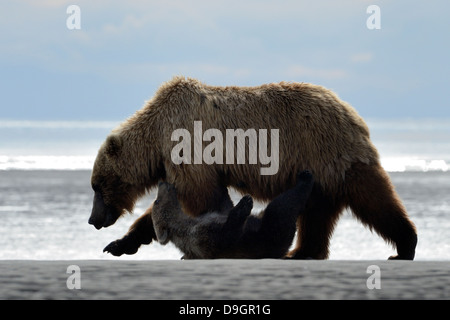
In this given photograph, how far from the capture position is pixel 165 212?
6.06m

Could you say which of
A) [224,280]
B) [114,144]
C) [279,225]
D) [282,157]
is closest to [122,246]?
[114,144]

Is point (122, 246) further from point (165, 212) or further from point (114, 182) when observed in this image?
point (165, 212)

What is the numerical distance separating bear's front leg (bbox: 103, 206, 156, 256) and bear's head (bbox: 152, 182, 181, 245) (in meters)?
0.67

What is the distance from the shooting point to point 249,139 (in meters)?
6.19

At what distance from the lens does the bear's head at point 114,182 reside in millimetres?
6668

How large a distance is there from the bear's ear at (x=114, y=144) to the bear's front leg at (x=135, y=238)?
613mm

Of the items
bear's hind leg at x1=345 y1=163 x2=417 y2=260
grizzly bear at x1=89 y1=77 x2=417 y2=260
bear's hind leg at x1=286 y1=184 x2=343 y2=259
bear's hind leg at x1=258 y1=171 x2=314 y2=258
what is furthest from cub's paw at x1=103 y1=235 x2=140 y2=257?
bear's hind leg at x1=345 y1=163 x2=417 y2=260

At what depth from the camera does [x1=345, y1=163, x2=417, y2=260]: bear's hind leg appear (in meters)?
5.98

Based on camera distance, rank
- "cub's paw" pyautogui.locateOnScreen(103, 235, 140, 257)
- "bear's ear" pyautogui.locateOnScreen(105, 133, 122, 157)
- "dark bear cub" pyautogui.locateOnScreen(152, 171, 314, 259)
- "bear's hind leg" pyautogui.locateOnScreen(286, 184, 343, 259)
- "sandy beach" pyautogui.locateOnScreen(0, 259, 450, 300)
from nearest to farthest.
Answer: "sandy beach" pyautogui.locateOnScreen(0, 259, 450, 300)
"dark bear cub" pyautogui.locateOnScreen(152, 171, 314, 259)
"bear's hind leg" pyautogui.locateOnScreen(286, 184, 343, 259)
"bear's ear" pyautogui.locateOnScreen(105, 133, 122, 157)
"cub's paw" pyautogui.locateOnScreen(103, 235, 140, 257)

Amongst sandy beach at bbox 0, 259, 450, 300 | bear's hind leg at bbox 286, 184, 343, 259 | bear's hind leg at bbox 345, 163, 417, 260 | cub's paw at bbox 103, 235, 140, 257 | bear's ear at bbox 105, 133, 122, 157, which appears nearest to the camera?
sandy beach at bbox 0, 259, 450, 300

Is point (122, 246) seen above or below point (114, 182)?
below

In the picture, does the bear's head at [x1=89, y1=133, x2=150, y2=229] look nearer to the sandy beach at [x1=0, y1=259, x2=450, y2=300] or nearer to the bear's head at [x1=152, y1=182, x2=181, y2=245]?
the bear's head at [x1=152, y1=182, x2=181, y2=245]

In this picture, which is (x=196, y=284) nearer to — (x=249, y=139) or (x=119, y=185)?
(x=249, y=139)

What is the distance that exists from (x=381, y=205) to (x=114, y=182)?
2427mm
